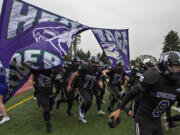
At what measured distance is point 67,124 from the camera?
4434mm

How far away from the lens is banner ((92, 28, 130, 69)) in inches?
327

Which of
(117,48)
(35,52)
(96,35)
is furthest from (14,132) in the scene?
(117,48)

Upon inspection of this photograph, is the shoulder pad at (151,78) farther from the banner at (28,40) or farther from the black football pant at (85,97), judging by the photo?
the black football pant at (85,97)

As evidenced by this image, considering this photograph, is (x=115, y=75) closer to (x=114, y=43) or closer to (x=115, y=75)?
(x=115, y=75)

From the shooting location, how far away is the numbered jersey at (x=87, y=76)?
4407mm

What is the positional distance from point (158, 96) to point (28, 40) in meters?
4.79

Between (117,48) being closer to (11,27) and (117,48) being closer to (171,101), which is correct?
(11,27)

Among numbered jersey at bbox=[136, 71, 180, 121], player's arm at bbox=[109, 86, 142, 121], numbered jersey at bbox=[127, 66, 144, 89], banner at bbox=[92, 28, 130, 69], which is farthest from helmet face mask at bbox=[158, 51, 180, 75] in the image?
banner at bbox=[92, 28, 130, 69]

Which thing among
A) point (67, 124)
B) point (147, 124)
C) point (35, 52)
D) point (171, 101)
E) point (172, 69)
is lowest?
point (67, 124)

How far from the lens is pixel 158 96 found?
1.85 metres

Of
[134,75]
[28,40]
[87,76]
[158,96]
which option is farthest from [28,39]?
[158,96]

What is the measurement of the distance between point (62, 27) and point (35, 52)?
2.93 meters

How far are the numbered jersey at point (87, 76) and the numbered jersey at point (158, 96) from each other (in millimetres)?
2586

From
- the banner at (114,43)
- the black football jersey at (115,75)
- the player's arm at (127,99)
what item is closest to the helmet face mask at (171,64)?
the player's arm at (127,99)
